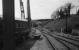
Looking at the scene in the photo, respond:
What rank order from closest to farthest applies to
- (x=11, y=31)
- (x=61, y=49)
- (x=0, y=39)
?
(x=11, y=31), (x=0, y=39), (x=61, y=49)

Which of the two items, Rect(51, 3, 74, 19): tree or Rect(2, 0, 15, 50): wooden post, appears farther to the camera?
Rect(51, 3, 74, 19): tree

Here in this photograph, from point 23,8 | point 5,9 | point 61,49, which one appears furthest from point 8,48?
point 23,8

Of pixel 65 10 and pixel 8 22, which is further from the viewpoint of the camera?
pixel 65 10

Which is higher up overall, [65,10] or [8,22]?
[65,10]

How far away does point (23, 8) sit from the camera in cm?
2184

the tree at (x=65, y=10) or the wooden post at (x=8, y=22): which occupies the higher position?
the tree at (x=65, y=10)

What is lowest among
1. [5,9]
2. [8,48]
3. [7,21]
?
[8,48]

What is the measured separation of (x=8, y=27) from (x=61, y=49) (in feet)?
18.4

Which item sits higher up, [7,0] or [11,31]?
[7,0]

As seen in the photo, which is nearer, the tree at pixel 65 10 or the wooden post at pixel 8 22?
the wooden post at pixel 8 22

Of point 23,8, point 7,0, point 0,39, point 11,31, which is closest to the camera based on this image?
point 7,0

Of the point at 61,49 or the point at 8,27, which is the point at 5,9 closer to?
the point at 8,27

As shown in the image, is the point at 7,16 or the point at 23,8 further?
the point at 23,8

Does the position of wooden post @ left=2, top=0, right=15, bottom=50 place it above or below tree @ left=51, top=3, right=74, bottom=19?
below
